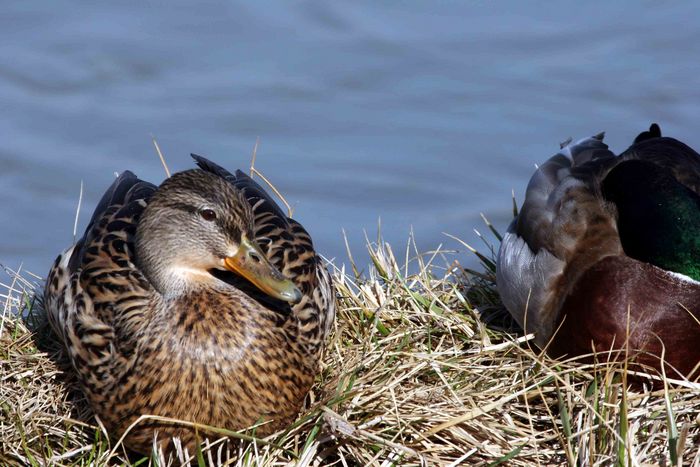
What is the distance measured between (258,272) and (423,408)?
2.27ft

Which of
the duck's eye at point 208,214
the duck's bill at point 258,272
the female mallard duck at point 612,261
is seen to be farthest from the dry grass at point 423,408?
the duck's eye at point 208,214

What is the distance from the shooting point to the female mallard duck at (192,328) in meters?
3.77

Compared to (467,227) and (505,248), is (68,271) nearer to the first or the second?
(505,248)

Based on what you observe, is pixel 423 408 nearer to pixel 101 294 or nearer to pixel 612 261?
pixel 612 261

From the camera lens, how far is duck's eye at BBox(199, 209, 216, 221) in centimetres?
380

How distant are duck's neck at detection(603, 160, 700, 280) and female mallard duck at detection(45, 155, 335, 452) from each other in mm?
1245

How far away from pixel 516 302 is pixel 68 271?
5.48 feet

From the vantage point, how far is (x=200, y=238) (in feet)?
12.5

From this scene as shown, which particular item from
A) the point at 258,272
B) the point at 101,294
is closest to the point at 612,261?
the point at 258,272

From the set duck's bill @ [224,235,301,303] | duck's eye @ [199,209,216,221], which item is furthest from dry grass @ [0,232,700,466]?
duck's eye @ [199,209,216,221]

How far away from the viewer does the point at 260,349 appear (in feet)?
12.6

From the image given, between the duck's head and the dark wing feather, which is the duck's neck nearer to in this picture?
the duck's head

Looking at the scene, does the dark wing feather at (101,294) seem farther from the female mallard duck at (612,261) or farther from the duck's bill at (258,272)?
the female mallard duck at (612,261)

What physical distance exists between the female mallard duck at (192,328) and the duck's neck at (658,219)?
124 centimetres
